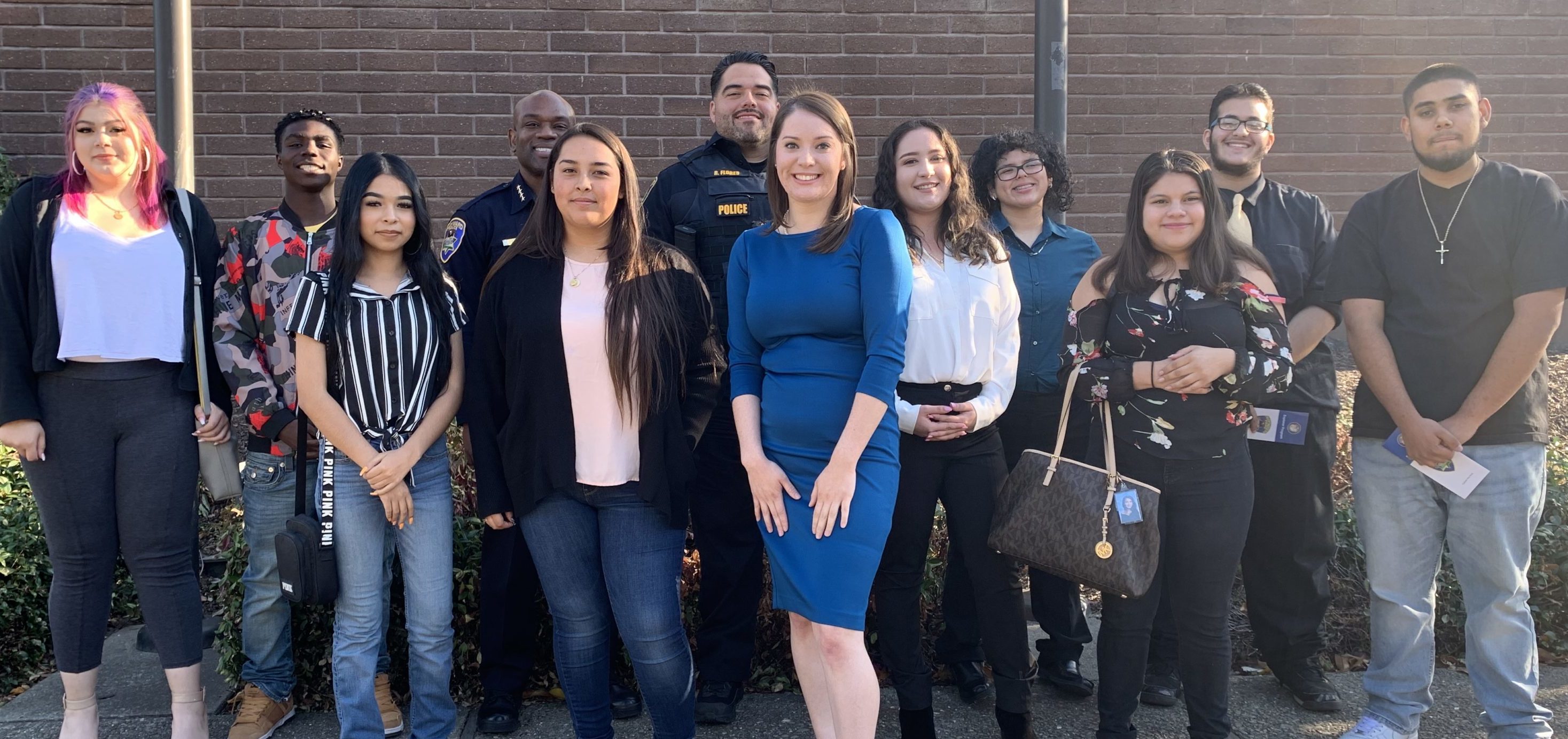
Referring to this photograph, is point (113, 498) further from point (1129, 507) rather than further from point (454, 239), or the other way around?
point (1129, 507)

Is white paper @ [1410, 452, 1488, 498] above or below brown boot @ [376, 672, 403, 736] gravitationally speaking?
above

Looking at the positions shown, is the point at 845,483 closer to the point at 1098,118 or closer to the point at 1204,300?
the point at 1204,300

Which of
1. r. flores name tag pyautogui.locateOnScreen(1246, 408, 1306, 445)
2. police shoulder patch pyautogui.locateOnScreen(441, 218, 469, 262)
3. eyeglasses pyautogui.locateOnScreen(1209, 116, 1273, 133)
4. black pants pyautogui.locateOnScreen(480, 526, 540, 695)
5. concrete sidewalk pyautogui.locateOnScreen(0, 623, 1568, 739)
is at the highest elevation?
eyeglasses pyautogui.locateOnScreen(1209, 116, 1273, 133)

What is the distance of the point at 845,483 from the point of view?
9.35 feet

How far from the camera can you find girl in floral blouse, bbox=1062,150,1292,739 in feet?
10.6

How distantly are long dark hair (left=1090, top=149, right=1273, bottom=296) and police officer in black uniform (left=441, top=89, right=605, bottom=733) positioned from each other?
6.17 ft

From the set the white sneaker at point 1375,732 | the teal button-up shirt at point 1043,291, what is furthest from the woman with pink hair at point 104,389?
the white sneaker at point 1375,732

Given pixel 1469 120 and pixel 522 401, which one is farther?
pixel 1469 120

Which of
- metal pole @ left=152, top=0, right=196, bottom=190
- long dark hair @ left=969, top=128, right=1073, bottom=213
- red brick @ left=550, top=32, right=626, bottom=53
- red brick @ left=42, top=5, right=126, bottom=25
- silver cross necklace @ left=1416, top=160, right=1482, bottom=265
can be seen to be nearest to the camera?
silver cross necklace @ left=1416, top=160, right=1482, bottom=265

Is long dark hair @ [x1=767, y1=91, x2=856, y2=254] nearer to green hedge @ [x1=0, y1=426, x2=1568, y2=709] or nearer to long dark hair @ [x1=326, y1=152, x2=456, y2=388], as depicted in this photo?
long dark hair @ [x1=326, y1=152, x2=456, y2=388]

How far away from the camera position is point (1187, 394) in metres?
3.23

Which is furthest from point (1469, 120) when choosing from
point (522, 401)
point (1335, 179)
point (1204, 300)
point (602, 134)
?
point (1335, 179)

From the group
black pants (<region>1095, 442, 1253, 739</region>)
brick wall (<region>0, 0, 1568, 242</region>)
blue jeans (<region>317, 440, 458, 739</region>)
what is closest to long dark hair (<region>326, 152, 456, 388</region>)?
blue jeans (<region>317, 440, 458, 739</region>)

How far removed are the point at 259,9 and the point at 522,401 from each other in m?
4.72
